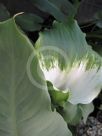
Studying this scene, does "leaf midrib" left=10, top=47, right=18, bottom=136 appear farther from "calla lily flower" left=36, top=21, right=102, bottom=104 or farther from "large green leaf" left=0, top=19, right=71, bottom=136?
"calla lily flower" left=36, top=21, right=102, bottom=104

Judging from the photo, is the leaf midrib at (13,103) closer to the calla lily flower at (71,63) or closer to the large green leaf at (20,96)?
the large green leaf at (20,96)

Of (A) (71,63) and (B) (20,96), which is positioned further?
(A) (71,63)

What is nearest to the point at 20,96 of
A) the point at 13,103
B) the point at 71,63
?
the point at 13,103

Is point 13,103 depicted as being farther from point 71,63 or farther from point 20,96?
point 71,63

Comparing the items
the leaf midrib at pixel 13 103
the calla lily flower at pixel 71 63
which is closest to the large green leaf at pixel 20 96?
the leaf midrib at pixel 13 103

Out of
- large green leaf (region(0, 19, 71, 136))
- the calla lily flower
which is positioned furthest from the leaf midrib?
the calla lily flower

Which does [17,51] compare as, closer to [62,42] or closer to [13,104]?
[13,104]
